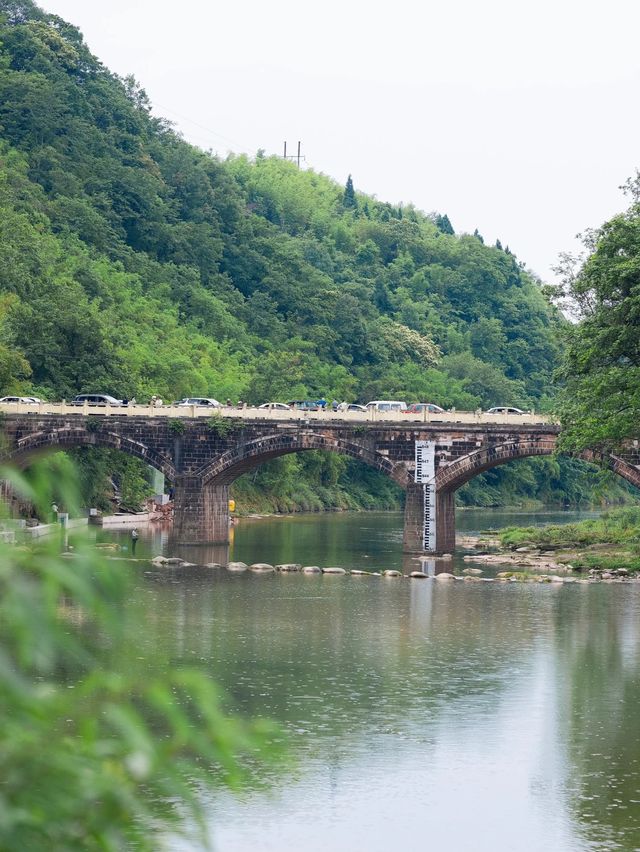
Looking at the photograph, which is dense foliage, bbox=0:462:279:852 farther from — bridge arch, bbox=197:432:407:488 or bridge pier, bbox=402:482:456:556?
bridge arch, bbox=197:432:407:488

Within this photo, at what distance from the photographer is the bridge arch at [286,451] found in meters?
64.2

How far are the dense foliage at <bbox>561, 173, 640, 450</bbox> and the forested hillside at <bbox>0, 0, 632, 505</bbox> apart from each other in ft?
97.5

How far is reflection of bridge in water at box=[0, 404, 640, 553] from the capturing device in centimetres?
6266

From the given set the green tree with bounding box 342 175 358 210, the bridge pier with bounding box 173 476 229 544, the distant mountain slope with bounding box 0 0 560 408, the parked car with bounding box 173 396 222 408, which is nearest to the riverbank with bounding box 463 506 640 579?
the bridge pier with bounding box 173 476 229 544

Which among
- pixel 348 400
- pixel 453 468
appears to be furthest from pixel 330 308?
pixel 453 468

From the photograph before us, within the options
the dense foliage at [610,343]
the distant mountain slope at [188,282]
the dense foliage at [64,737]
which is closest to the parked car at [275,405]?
the distant mountain slope at [188,282]

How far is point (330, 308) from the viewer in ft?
401

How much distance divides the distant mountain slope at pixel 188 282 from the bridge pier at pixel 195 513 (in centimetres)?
1153

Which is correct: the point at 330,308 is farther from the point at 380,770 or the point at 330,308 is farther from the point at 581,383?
the point at 380,770

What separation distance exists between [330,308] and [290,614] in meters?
81.7

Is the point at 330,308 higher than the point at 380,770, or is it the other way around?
the point at 330,308

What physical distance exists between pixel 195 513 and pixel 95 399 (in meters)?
10.1

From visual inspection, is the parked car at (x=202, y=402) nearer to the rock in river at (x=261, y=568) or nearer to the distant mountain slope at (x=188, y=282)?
the distant mountain slope at (x=188, y=282)

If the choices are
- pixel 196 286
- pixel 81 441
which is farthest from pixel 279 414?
pixel 196 286
